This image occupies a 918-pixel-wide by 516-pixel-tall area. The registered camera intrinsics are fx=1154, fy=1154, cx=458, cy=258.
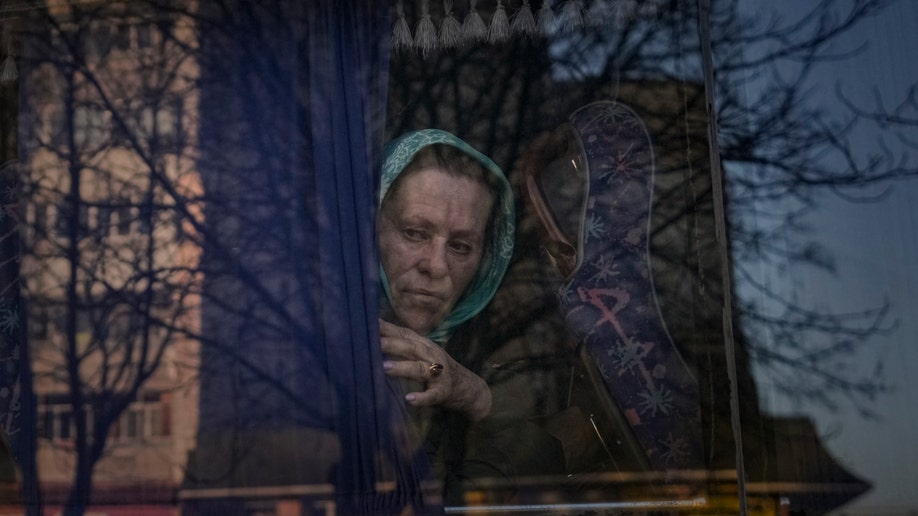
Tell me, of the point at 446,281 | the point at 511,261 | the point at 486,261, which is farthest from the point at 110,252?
the point at 511,261

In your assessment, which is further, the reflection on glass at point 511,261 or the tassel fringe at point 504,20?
the tassel fringe at point 504,20

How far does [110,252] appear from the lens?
480cm

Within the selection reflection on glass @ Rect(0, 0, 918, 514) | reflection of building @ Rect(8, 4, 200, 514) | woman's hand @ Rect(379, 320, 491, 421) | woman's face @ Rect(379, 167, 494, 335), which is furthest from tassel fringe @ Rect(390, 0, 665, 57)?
woman's hand @ Rect(379, 320, 491, 421)

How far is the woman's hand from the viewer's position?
4.54 m

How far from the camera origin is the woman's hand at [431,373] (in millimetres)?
4535

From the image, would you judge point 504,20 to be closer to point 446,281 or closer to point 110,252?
point 446,281

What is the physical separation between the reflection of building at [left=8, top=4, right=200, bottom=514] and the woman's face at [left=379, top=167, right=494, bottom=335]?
0.82 m

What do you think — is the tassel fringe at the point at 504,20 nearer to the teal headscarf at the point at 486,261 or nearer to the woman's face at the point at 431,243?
the teal headscarf at the point at 486,261

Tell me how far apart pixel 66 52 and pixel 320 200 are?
52.8 inches

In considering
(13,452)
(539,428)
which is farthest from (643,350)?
(13,452)

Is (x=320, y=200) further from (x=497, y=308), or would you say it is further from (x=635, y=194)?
(x=635, y=194)

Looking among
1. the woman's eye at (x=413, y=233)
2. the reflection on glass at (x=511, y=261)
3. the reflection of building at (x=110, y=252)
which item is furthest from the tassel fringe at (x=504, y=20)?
the reflection of building at (x=110, y=252)

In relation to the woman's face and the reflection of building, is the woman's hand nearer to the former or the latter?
the woman's face

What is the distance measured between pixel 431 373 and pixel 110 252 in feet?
4.74
